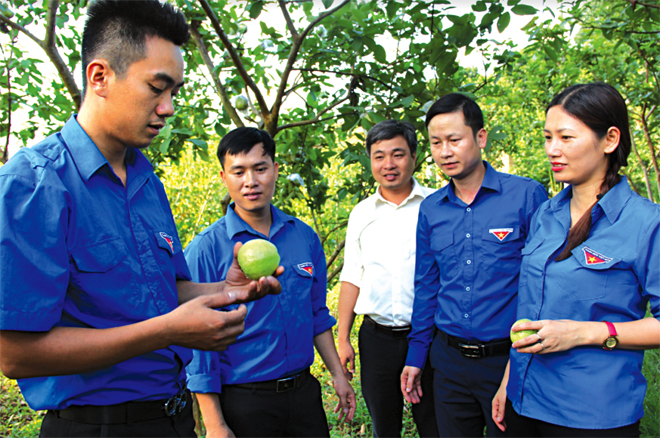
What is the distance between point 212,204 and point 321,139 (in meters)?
3.76

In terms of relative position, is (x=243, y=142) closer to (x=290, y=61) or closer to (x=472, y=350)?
(x=290, y=61)

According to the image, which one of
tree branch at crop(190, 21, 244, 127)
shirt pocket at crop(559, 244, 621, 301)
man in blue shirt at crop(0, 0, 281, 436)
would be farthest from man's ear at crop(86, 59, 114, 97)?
tree branch at crop(190, 21, 244, 127)

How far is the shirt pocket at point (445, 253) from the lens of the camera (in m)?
2.21

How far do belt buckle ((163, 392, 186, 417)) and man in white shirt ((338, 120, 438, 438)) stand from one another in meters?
1.33

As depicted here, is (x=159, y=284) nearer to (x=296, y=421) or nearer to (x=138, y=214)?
(x=138, y=214)

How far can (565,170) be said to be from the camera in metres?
1.67

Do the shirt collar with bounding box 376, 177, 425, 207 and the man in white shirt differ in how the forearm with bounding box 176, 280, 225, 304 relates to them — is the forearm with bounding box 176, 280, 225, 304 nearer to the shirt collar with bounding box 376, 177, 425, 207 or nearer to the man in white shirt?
the man in white shirt

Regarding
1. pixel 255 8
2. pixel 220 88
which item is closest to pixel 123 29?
pixel 255 8

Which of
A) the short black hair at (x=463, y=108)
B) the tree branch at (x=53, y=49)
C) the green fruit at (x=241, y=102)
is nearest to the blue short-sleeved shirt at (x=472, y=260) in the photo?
the short black hair at (x=463, y=108)

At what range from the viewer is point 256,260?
1.57 metres

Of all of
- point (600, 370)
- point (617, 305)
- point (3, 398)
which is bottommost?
point (3, 398)

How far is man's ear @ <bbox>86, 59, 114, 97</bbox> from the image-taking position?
1.27m

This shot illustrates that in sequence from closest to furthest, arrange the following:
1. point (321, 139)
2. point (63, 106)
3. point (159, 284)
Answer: point (159, 284)
point (63, 106)
point (321, 139)

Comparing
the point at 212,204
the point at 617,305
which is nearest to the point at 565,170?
the point at 617,305
